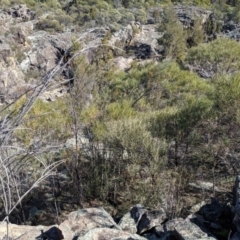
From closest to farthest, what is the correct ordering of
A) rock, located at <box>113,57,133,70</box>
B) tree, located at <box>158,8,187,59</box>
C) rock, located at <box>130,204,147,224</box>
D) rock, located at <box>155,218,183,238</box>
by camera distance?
1. rock, located at <box>155,218,183,238</box>
2. rock, located at <box>130,204,147,224</box>
3. rock, located at <box>113,57,133,70</box>
4. tree, located at <box>158,8,187,59</box>

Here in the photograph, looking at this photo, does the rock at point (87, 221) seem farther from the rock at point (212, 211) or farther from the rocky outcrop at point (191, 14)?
the rocky outcrop at point (191, 14)

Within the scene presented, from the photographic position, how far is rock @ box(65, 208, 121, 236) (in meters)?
5.48

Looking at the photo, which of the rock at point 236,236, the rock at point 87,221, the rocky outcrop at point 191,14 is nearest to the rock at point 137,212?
the rock at point 87,221

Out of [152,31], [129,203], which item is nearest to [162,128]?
[129,203]

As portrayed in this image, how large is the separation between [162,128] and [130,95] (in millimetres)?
4031

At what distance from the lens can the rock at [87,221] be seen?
5.48 m

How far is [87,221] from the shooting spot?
222 inches

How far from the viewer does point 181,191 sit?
7316mm

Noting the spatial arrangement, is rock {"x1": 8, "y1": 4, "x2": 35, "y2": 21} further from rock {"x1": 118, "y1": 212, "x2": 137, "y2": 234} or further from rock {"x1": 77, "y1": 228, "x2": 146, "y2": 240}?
rock {"x1": 77, "y1": 228, "x2": 146, "y2": 240}

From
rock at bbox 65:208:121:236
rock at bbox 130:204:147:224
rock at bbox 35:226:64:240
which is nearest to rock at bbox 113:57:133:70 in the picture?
rock at bbox 130:204:147:224

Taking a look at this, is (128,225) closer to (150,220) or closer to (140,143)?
(150,220)

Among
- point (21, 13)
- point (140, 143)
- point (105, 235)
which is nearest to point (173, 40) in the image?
point (21, 13)

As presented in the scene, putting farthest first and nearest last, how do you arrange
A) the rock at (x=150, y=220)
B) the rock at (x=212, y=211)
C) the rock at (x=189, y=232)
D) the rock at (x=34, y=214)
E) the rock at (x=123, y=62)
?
the rock at (x=123, y=62) < the rock at (x=34, y=214) < the rock at (x=150, y=220) < the rock at (x=212, y=211) < the rock at (x=189, y=232)

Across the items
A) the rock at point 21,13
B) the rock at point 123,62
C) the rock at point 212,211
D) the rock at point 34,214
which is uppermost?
the rock at point 212,211
